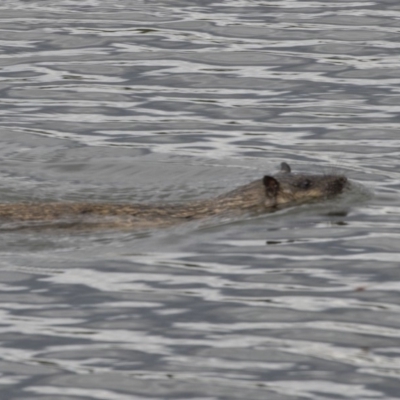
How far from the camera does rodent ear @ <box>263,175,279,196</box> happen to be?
1476cm

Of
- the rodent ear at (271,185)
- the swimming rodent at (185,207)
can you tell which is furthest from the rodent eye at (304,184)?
the rodent ear at (271,185)

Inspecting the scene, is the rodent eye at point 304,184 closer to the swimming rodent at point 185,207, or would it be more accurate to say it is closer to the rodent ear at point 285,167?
the swimming rodent at point 185,207

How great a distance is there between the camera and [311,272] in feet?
40.7

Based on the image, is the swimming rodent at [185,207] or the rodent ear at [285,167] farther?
the rodent ear at [285,167]

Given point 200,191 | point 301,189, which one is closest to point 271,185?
point 301,189

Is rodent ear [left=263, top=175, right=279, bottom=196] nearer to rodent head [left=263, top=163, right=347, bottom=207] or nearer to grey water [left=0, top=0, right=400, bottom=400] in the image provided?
rodent head [left=263, top=163, right=347, bottom=207]

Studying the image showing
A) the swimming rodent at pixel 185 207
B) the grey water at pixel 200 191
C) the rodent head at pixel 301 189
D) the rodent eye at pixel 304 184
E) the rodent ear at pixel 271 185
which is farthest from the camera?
the rodent eye at pixel 304 184

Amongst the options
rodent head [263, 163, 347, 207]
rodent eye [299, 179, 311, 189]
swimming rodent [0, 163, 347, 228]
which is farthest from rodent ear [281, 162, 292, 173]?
rodent eye [299, 179, 311, 189]

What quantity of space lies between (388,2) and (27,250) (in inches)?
486

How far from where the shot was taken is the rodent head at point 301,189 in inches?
587

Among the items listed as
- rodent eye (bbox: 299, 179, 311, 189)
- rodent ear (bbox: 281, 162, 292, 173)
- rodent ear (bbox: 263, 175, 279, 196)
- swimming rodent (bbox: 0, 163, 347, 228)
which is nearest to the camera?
swimming rodent (bbox: 0, 163, 347, 228)

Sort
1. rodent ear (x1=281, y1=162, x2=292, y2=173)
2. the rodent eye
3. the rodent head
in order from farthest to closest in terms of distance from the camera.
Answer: rodent ear (x1=281, y1=162, x2=292, y2=173) < the rodent eye < the rodent head

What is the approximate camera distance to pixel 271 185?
1480cm

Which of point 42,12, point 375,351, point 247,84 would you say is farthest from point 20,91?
point 375,351
